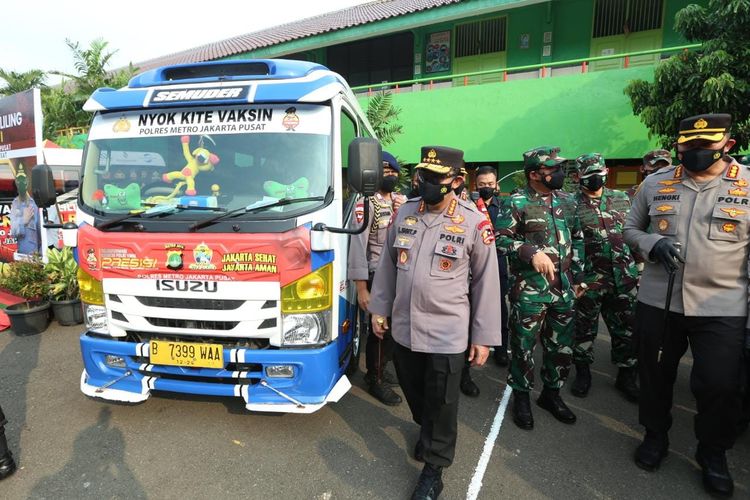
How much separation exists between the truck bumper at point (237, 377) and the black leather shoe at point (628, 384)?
2403mm

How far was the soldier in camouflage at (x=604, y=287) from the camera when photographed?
11.8 feet

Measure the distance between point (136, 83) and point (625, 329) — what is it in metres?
4.32

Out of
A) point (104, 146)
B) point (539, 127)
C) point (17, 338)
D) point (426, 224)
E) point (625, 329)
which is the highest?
point (539, 127)

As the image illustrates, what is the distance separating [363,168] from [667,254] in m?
1.73

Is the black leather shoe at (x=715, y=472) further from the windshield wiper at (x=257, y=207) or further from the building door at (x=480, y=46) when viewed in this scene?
the building door at (x=480, y=46)

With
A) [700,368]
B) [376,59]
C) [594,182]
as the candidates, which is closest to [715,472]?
[700,368]

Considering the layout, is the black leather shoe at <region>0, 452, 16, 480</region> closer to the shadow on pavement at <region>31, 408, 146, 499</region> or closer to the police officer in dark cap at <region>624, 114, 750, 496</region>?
the shadow on pavement at <region>31, 408, 146, 499</region>

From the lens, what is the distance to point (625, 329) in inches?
143

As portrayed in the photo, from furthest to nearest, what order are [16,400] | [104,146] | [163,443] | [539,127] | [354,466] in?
[539,127], [16,400], [104,146], [163,443], [354,466]

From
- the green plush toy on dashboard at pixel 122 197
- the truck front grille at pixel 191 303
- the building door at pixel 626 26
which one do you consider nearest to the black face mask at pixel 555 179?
the truck front grille at pixel 191 303

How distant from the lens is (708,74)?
6.64 m

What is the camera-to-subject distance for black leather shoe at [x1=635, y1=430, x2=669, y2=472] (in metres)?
2.66

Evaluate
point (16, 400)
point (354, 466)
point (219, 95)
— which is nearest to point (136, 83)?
point (219, 95)

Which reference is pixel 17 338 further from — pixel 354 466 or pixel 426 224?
pixel 426 224
